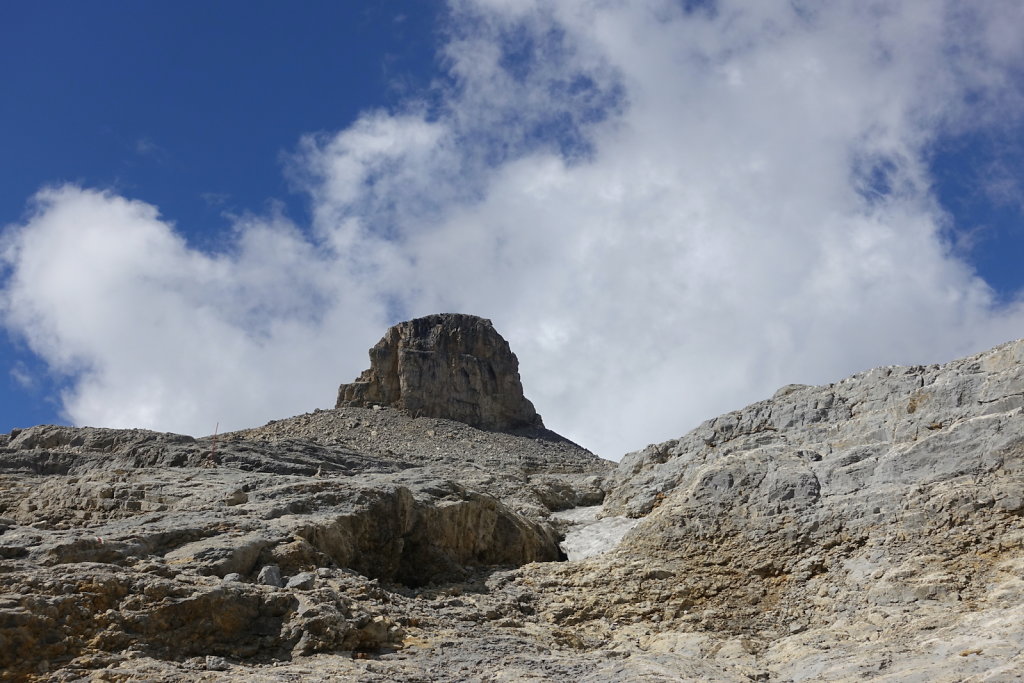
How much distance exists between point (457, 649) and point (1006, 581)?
345 inches

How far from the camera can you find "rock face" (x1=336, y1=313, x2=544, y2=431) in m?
67.9

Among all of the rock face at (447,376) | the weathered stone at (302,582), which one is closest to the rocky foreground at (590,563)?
the weathered stone at (302,582)

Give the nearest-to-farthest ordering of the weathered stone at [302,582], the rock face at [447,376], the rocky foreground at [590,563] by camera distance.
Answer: the rocky foreground at [590,563], the weathered stone at [302,582], the rock face at [447,376]

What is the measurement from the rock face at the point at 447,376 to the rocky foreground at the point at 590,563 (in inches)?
1574

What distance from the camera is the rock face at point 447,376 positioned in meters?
67.9

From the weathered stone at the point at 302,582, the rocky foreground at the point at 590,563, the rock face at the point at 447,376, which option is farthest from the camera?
the rock face at the point at 447,376

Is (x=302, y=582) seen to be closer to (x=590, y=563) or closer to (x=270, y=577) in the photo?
(x=270, y=577)

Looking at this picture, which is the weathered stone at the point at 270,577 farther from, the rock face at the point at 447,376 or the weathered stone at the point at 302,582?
the rock face at the point at 447,376

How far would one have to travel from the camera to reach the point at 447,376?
6931 centimetres

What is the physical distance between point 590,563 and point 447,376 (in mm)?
49401

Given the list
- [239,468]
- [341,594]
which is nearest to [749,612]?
[341,594]

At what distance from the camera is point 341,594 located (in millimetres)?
16094

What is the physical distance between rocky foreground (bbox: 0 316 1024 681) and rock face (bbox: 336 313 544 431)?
39989 mm

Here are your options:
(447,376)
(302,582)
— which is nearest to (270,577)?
(302,582)
